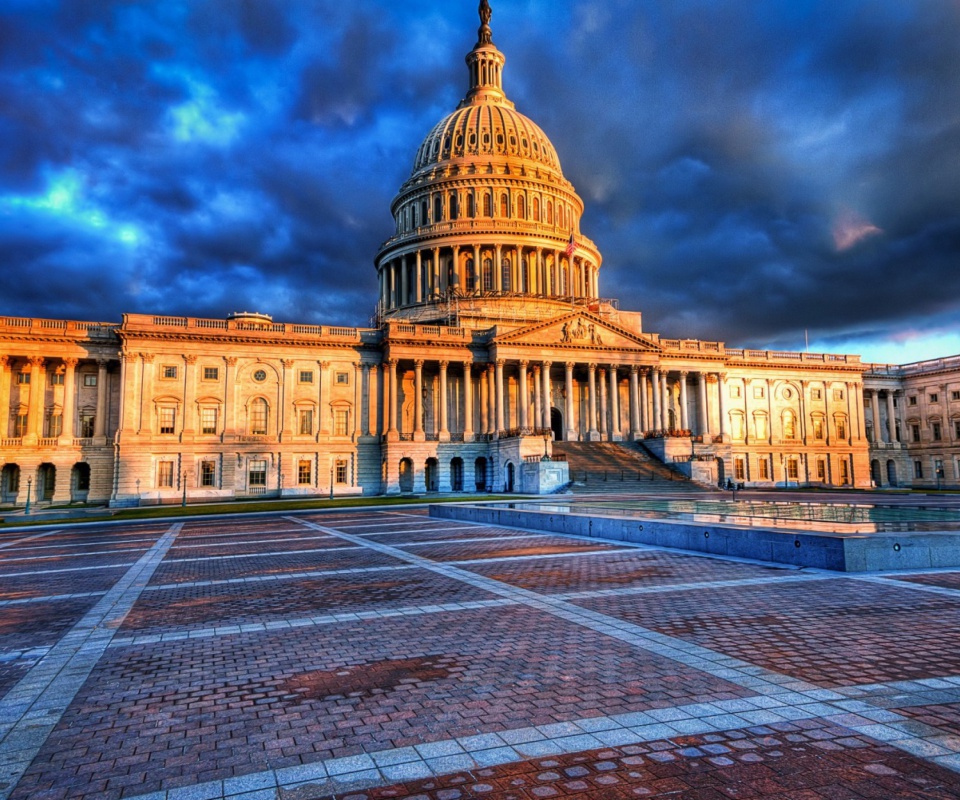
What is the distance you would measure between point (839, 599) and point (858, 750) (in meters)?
6.93

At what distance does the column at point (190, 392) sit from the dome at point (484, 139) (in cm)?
4997

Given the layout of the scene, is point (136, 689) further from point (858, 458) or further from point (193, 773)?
point (858, 458)

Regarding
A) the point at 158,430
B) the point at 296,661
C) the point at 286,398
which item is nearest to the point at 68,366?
the point at 158,430

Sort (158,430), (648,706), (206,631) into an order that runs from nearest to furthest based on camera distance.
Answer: (648,706), (206,631), (158,430)

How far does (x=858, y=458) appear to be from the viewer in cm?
8850

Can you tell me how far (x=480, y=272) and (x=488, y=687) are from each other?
8632 centimetres

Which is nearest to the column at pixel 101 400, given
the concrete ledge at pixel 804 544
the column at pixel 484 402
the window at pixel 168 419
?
the window at pixel 168 419

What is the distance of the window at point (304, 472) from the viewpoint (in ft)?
226

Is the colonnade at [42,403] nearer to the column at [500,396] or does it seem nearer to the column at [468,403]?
the column at [468,403]

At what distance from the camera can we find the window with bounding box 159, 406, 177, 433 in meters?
65.1

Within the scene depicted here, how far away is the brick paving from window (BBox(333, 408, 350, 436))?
55.8m

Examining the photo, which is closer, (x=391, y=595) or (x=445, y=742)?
(x=445, y=742)

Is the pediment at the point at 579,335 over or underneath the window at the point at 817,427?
over

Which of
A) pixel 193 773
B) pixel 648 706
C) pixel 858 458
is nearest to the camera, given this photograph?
pixel 193 773
